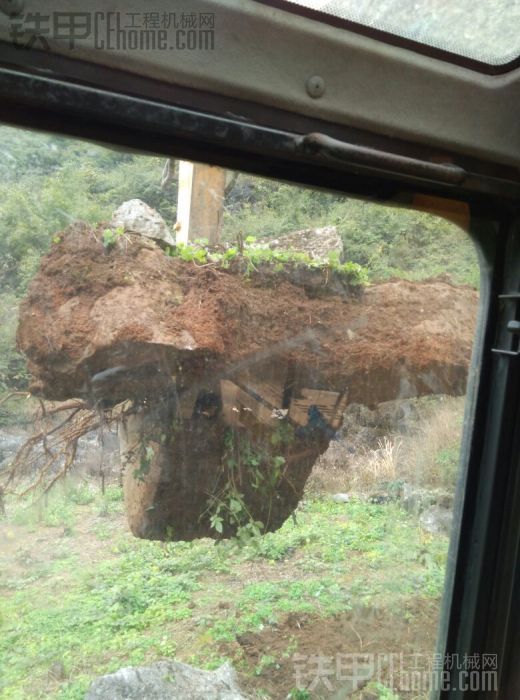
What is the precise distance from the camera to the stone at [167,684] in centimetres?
140

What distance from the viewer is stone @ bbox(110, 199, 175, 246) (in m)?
1.36

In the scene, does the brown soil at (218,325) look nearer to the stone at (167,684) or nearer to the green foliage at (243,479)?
the green foliage at (243,479)

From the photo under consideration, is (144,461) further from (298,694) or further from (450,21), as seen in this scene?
(450,21)

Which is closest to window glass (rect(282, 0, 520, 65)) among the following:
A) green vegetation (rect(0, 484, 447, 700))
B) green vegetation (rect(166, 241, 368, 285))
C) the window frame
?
the window frame

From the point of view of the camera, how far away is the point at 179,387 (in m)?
1.47

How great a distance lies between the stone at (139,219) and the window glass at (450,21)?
22.5 inches

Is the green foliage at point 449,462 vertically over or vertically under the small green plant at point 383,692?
over

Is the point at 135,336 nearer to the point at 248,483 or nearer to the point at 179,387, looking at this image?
the point at 179,387

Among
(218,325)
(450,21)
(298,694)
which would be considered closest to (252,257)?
(218,325)

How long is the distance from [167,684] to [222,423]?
2.20 ft

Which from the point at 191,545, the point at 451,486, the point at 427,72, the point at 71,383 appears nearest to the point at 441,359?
the point at 451,486

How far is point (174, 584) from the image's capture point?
1.50 m

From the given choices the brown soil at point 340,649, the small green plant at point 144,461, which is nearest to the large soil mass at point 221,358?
the small green plant at point 144,461

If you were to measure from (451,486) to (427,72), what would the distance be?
1164 millimetres
